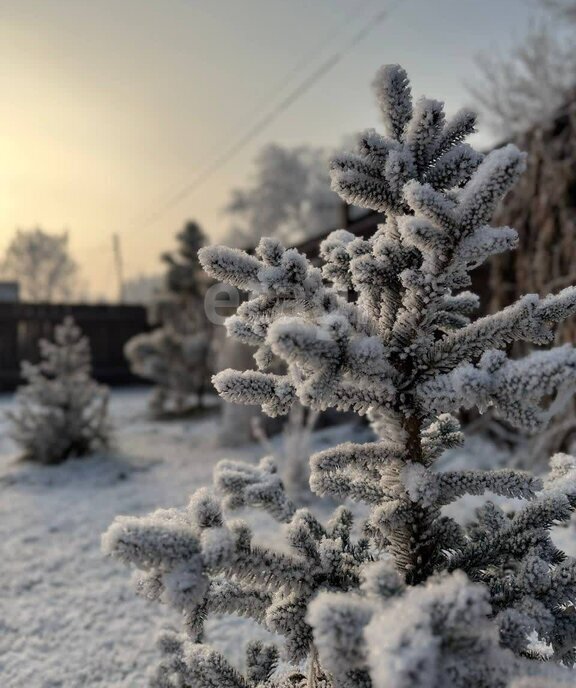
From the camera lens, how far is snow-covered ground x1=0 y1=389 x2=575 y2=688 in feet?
7.51

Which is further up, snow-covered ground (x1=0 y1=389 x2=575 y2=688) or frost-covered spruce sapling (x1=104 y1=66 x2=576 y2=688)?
frost-covered spruce sapling (x1=104 y1=66 x2=576 y2=688)

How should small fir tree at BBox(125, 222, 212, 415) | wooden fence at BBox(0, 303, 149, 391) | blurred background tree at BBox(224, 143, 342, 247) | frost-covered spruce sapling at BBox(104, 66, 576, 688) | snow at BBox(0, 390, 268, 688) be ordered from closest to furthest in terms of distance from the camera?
→ frost-covered spruce sapling at BBox(104, 66, 576, 688) → snow at BBox(0, 390, 268, 688) → small fir tree at BBox(125, 222, 212, 415) → wooden fence at BBox(0, 303, 149, 391) → blurred background tree at BBox(224, 143, 342, 247)

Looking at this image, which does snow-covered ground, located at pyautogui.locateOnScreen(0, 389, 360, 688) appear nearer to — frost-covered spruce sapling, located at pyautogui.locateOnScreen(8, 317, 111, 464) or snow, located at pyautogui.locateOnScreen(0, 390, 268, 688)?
snow, located at pyautogui.locateOnScreen(0, 390, 268, 688)

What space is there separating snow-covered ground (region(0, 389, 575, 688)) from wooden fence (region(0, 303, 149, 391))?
8.40 metres

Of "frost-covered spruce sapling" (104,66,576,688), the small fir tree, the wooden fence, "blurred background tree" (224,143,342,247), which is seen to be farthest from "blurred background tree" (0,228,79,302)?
"frost-covered spruce sapling" (104,66,576,688)

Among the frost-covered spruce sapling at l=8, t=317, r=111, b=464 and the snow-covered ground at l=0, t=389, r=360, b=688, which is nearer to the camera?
the snow-covered ground at l=0, t=389, r=360, b=688

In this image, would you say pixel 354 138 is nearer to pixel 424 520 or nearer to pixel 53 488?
pixel 424 520

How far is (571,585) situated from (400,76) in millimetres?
997

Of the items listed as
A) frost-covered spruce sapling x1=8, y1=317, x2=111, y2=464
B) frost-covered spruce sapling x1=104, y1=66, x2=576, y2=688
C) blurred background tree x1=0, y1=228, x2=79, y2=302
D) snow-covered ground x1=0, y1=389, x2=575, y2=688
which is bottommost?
snow-covered ground x1=0, y1=389, x2=575, y2=688

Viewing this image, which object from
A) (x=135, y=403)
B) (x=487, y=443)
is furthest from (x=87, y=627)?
(x=135, y=403)

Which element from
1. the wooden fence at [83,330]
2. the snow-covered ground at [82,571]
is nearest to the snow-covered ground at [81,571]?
the snow-covered ground at [82,571]

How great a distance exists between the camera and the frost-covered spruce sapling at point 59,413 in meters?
5.85

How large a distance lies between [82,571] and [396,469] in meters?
2.74

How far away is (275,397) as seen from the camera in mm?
1028
